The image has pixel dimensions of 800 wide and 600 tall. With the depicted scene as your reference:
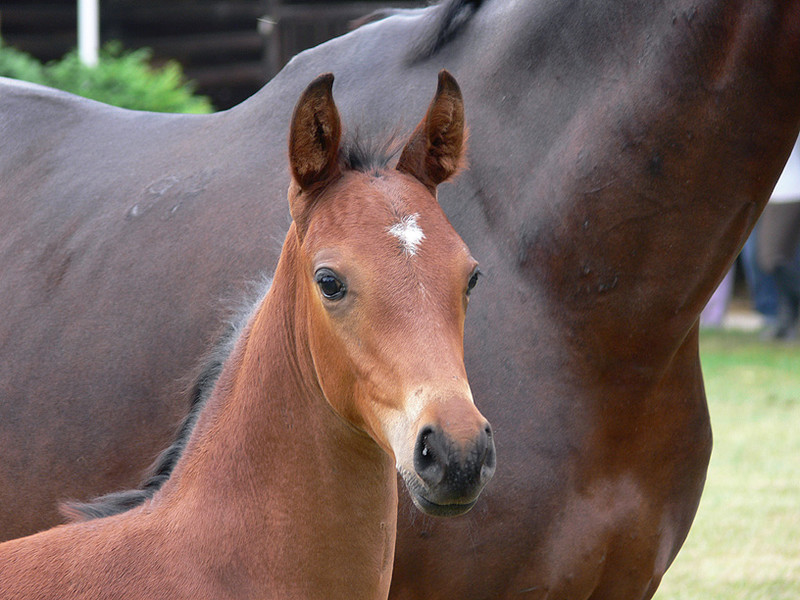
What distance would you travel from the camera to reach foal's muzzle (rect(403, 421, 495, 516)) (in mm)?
1685

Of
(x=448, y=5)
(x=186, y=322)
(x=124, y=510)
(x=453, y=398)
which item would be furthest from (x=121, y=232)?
(x=453, y=398)

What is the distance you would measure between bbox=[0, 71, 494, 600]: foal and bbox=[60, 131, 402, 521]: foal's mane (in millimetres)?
34

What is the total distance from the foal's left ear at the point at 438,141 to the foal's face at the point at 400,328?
0.09 m

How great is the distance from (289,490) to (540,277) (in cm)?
78

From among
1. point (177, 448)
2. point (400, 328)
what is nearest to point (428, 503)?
point (400, 328)

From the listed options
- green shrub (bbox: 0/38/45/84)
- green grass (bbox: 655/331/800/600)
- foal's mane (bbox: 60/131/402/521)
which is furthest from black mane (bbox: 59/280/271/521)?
green shrub (bbox: 0/38/45/84)

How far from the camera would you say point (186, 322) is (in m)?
2.53

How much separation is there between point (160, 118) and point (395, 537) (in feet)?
5.30

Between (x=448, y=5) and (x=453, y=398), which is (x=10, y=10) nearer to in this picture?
(x=448, y=5)

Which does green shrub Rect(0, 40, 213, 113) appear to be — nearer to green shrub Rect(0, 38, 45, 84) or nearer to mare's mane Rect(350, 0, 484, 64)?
green shrub Rect(0, 38, 45, 84)

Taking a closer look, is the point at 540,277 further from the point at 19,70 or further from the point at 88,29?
the point at 88,29

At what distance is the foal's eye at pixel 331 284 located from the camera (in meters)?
1.91

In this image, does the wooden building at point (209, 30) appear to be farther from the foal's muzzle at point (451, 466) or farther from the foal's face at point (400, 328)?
the foal's muzzle at point (451, 466)

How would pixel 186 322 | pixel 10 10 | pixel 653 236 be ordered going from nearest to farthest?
1. pixel 653 236
2. pixel 186 322
3. pixel 10 10
